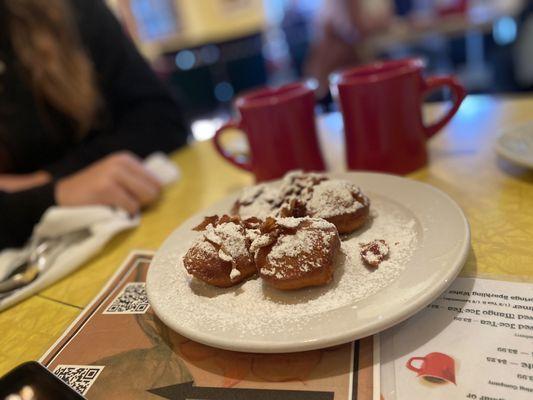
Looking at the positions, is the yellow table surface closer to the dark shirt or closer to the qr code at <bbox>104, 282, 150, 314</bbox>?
the qr code at <bbox>104, 282, 150, 314</bbox>

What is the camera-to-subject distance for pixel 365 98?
2.31ft

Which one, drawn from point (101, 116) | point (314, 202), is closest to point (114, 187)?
point (314, 202)

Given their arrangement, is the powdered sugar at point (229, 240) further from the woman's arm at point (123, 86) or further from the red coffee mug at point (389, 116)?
the woman's arm at point (123, 86)

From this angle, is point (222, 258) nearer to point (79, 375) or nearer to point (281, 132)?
point (79, 375)

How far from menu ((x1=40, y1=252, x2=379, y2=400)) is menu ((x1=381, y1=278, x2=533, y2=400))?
0.03 m

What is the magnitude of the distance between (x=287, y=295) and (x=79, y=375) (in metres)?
0.23

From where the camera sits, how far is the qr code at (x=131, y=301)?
1.73ft

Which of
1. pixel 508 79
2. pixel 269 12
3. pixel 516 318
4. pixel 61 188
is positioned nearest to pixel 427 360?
pixel 516 318

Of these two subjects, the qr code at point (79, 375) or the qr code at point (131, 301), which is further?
the qr code at point (131, 301)

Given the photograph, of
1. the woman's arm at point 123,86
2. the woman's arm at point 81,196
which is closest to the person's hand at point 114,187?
the woman's arm at point 81,196

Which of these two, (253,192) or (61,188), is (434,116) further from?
(61,188)

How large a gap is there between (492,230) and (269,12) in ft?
21.4

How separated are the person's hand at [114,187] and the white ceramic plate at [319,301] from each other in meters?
0.30

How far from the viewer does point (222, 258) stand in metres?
0.48
